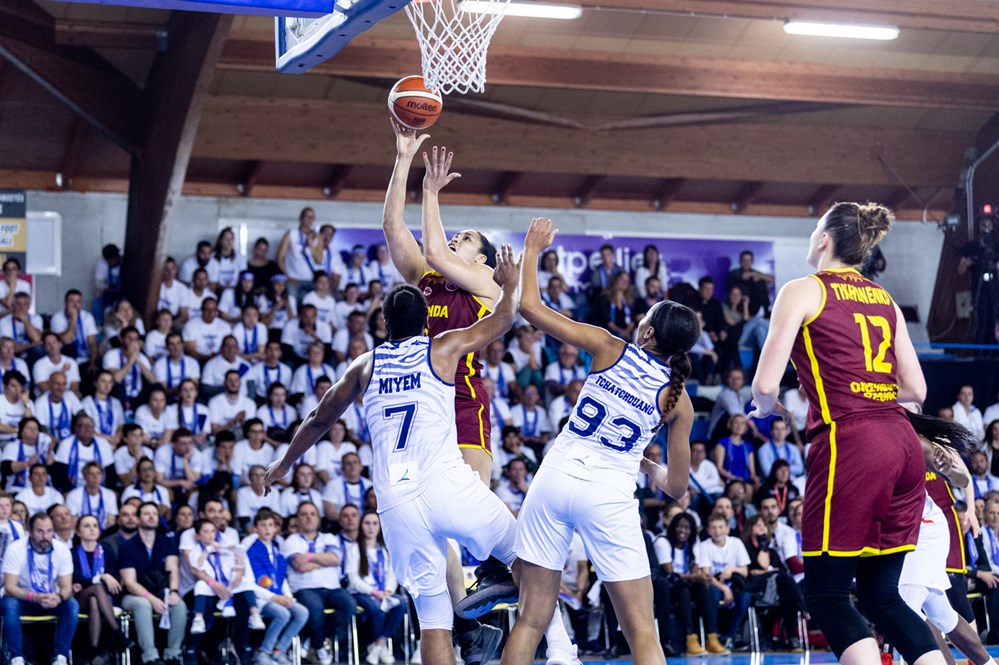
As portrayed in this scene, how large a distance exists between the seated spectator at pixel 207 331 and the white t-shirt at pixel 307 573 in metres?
4.10

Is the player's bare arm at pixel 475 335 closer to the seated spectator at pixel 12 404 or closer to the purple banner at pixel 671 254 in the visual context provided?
the seated spectator at pixel 12 404

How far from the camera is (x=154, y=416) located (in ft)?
48.1

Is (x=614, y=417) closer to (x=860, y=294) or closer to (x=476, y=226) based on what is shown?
(x=860, y=294)

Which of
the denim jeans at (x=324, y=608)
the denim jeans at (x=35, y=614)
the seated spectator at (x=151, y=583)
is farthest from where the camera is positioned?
the denim jeans at (x=324, y=608)

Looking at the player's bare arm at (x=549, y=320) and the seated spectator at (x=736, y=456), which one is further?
the seated spectator at (x=736, y=456)

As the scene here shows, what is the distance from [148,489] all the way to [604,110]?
33.1 feet

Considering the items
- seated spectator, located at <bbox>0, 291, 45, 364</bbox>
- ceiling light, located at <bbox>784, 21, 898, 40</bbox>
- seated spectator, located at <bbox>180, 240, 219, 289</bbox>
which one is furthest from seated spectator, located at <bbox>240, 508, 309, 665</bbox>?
ceiling light, located at <bbox>784, 21, 898, 40</bbox>

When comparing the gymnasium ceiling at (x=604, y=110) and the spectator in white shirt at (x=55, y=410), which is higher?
the gymnasium ceiling at (x=604, y=110)

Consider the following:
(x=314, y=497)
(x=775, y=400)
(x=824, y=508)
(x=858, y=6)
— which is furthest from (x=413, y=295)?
(x=858, y=6)

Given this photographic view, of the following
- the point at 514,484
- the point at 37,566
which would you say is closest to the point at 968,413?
the point at 514,484

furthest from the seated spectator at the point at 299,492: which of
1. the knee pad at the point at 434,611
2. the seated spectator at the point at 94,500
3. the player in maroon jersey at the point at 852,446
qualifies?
the player in maroon jersey at the point at 852,446

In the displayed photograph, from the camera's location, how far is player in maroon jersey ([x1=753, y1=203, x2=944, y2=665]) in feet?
17.2

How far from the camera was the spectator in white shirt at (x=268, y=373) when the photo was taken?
51.6 feet

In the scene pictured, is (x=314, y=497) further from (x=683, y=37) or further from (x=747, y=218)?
(x=747, y=218)
